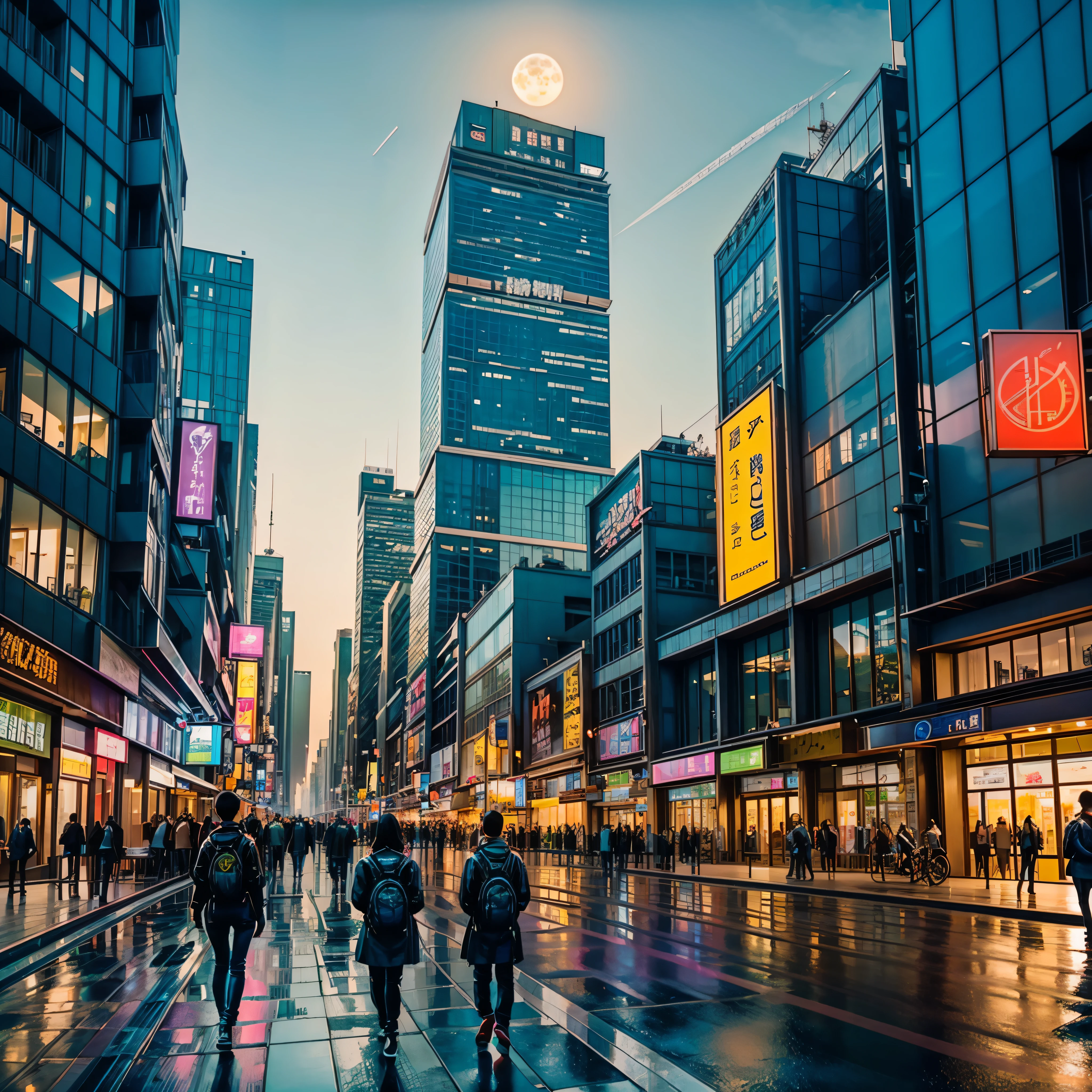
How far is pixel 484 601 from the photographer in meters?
104

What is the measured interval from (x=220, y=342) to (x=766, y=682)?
496 ft

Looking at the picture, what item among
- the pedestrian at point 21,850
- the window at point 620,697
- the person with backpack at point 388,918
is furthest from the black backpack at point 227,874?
the window at point 620,697

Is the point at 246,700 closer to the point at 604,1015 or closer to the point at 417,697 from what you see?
the point at 417,697

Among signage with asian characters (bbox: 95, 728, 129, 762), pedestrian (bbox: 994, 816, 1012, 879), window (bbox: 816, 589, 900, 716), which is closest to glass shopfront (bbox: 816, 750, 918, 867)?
window (bbox: 816, 589, 900, 716)

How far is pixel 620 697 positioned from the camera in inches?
2399

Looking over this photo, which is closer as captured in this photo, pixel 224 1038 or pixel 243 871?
pixel 224 1038

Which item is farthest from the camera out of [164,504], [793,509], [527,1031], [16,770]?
[164,504]

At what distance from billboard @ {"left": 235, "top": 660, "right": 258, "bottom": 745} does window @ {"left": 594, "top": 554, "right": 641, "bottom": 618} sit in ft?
159

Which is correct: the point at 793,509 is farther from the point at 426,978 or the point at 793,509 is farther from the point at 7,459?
the point at 426,978

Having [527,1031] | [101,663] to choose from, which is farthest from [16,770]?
[527,1031]

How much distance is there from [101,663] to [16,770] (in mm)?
5188

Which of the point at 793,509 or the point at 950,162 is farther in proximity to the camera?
the point at 793,509

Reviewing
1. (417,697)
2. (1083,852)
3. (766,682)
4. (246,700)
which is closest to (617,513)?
(766,682)

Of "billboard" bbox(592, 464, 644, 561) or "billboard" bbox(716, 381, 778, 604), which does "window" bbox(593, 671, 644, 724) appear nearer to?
"billboard" bbox(592, 464, 644, 561)
